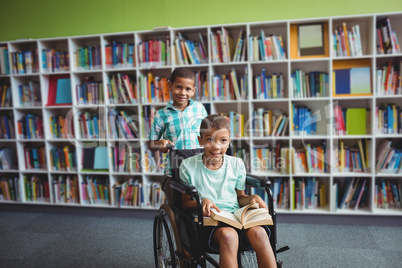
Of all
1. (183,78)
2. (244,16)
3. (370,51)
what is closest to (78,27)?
(244,16)

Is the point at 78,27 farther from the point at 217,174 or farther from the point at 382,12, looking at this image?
the point at 382,12

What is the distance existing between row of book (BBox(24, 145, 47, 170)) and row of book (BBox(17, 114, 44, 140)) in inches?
5.9

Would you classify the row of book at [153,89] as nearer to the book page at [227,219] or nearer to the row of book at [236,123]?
the row of book at [236,123]

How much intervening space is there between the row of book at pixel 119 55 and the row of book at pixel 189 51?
0.47 metres

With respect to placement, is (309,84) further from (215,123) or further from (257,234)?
(257,234)

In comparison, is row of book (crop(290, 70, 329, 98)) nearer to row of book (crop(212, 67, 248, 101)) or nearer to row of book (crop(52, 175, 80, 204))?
row of book (crop(212, 67, 248, 101))

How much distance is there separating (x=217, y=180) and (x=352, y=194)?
6.36 ft

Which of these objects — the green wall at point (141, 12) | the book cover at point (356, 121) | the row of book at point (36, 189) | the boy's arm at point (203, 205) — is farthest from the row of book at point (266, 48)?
the row of book at point (36, 189)

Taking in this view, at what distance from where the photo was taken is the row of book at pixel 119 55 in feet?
11.3

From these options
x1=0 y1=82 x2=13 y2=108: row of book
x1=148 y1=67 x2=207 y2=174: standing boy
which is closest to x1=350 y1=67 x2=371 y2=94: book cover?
x1=148 y1=67 x2=207 y2=174: standing boy

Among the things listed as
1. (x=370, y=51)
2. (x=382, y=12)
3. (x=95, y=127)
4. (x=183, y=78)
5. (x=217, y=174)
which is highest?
(x=382, y=12)

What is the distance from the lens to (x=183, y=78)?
2.14m

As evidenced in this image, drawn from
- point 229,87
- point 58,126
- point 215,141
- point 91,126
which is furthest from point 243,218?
point 58,126

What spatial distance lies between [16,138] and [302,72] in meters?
3.11
